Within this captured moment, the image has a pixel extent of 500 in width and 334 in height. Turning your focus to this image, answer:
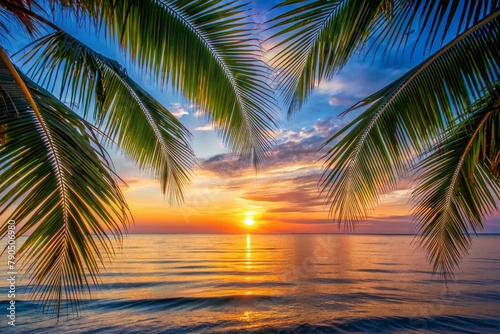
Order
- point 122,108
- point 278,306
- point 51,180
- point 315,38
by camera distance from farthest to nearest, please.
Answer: point 278,306 < point 122,108 < point 315,38 < point 51,180

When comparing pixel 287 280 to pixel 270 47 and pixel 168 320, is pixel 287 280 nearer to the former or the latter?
pixel 168 320

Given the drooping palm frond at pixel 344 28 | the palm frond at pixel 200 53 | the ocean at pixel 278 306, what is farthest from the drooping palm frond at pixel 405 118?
the ocean at pixel 278 306

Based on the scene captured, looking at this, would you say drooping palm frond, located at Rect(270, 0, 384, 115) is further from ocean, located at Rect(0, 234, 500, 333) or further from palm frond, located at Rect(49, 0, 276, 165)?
ocean, located at Rect(0, 234, 500, 333)

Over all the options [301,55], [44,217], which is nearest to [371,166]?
[301,55]

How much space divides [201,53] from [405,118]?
84.5 inches

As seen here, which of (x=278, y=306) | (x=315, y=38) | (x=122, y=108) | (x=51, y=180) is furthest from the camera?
(x=278, y=306)

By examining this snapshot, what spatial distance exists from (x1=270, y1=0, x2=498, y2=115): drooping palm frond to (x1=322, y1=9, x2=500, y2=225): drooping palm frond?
19 cm

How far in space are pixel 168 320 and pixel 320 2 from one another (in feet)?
27.1

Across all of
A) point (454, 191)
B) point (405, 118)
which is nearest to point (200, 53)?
point (405, 118)

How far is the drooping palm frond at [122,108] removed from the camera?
3.29 meters

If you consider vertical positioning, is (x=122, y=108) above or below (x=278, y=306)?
above

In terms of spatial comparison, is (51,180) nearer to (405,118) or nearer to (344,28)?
(344,28)

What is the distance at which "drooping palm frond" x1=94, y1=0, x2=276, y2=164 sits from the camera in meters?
3.32

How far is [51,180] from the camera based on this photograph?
214cm
